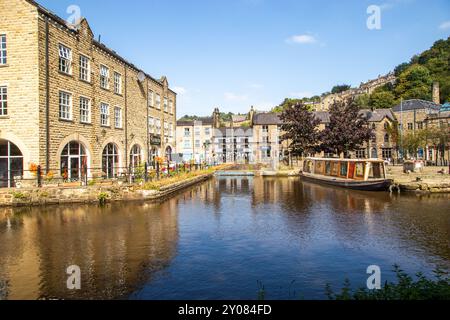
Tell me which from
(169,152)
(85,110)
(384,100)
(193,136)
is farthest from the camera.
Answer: (384,100)

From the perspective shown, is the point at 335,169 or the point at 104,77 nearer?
the point at 104,77

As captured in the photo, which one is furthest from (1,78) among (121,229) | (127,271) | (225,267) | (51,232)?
(225,267)

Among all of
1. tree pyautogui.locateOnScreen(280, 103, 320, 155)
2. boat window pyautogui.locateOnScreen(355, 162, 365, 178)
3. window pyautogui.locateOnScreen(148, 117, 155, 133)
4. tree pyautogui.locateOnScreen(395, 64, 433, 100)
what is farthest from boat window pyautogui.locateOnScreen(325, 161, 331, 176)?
tree pyautogui.locateOnScreen(395, 64, 433, 100)

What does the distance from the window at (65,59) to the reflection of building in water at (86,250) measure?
9.76 m

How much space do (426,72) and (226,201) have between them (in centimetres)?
8592

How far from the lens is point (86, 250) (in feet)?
29.1

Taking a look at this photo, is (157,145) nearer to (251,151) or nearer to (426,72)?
(251,151)

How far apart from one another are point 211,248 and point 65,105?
1565cm

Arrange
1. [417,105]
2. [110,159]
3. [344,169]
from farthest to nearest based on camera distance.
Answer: [417,105]
[344,169]
[110,159]

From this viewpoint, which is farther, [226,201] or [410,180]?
[410,180]

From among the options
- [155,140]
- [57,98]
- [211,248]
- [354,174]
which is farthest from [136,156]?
[211,248]

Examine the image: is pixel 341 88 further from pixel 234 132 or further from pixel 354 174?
pixel 354 174

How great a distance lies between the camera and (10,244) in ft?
31.4

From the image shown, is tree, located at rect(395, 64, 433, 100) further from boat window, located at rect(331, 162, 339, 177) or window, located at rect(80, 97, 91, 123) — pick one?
window, located at rect(80, 97, 91, 123)
